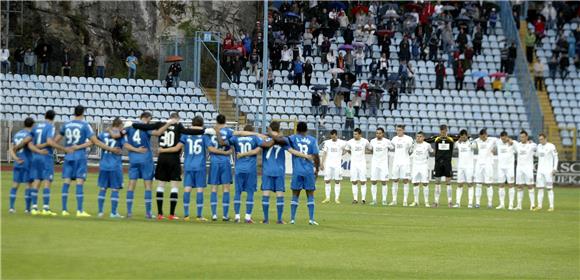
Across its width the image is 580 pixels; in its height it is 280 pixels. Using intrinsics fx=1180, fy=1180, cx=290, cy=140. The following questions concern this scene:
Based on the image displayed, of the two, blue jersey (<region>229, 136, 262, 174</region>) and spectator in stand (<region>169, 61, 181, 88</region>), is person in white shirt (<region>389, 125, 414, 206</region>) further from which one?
spectator in stand (<region>169, 61, 181, 88</region>)

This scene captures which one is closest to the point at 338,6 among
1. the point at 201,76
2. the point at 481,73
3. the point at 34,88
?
the point at 481,73

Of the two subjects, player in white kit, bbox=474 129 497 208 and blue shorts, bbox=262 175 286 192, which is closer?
blue shorts, bbox=262 175 286 192

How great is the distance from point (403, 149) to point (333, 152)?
2218mm

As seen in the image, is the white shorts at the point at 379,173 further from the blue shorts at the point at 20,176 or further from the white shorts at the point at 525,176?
the blue shorts at the point at 20,176

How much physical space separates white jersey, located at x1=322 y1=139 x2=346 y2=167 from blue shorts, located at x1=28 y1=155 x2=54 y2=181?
13562mm

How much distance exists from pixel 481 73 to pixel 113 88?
19.4 meters

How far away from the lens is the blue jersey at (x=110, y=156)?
23.6m

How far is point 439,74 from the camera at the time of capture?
2212 inches

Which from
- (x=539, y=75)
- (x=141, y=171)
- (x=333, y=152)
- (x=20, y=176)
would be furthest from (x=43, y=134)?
(x=539, y=75)

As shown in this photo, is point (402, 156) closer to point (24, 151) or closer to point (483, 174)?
point (483, 174)

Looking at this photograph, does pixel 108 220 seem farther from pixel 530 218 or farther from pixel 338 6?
pixel 338 6

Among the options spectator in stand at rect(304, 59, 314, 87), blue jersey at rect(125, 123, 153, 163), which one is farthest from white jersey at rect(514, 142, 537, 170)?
spectator in stand at rect(304, 59, 314, 87)

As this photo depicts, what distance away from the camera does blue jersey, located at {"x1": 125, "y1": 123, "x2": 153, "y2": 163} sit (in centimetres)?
2388

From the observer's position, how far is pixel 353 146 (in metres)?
35.2
